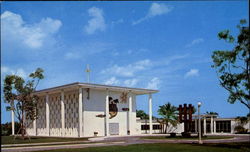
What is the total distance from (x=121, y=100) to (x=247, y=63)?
2608cm

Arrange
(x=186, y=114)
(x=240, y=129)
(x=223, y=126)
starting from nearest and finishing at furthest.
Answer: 1. (x=186, y=114)
2. (x=240, y=129)
3. (x=223, y=126)

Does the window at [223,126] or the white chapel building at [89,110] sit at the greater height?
the white chapel building at [89,110]

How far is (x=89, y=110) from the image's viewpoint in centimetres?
4169

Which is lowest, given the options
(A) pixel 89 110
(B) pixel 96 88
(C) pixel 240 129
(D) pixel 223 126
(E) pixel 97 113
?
(C) pixel 240 129

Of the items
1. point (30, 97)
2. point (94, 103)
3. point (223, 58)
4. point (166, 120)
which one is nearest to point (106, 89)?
point (94, 103)

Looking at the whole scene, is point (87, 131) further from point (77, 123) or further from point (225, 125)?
point (225, 125)

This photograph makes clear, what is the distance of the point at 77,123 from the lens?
4191 cm

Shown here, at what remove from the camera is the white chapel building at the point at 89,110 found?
41312 millimetres

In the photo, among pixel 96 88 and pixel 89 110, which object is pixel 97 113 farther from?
pixel 96 88

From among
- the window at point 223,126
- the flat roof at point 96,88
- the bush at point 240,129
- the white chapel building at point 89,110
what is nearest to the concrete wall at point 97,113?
the white chapel building at point 89,110

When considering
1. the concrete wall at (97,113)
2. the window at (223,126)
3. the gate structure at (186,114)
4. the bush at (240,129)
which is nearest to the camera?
the gate structure at (186,114)

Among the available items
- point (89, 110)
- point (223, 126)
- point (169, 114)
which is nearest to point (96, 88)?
point (89, 110)

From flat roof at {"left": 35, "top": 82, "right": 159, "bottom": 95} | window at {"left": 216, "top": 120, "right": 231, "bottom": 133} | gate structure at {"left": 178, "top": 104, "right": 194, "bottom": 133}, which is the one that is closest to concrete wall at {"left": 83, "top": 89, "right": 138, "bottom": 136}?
flat roof at {"left": 35, "top": 82, "right": 159, "bottom": 95}

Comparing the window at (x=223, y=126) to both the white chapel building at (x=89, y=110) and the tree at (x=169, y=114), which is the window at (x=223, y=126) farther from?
the white chapel building at (x=89, y=110)
